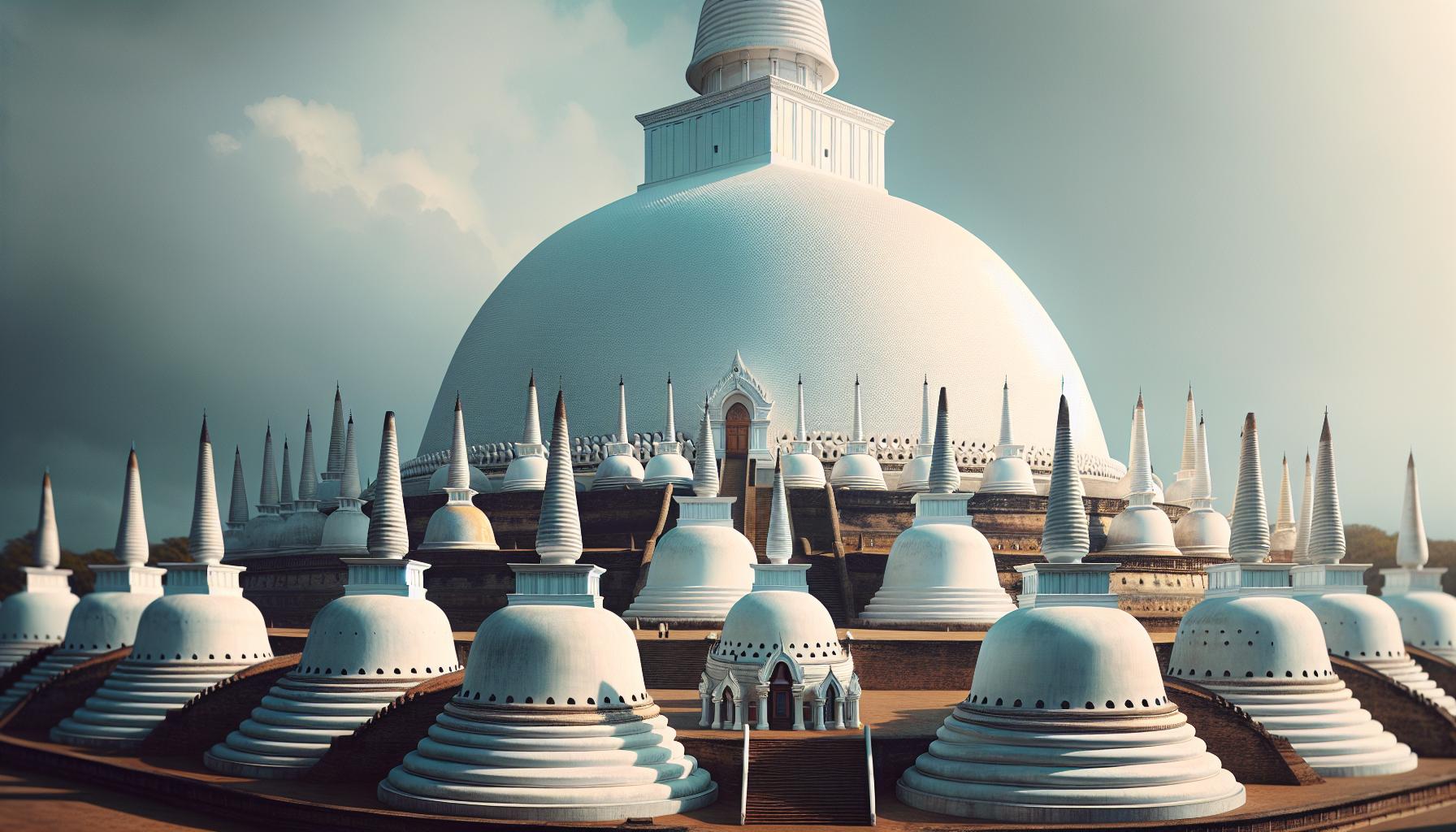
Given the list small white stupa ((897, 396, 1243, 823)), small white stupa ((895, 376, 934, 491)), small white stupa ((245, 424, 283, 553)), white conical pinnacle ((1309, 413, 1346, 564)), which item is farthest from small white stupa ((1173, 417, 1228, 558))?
small white stupa ((245, 424, 283, 553))

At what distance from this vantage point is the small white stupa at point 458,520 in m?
31.0

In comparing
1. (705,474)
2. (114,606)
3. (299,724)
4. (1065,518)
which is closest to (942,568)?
(705,474)

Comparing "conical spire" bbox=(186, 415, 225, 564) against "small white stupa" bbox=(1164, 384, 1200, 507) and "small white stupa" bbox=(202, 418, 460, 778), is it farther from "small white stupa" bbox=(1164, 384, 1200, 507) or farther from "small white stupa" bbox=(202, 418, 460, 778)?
"small white stupa" bbox=(1164, 384, 1200, 507)

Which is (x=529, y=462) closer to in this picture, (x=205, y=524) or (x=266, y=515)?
(x=266, y=515)

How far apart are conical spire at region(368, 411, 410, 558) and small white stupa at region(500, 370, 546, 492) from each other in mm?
12405

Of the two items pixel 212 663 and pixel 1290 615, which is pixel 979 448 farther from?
pixel 212 663

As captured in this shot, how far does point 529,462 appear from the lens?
117ft

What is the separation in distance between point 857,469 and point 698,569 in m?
9.02

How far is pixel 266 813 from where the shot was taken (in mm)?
18109

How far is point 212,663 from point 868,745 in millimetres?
11547

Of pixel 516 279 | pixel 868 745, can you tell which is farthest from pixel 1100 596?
pixel 516 279

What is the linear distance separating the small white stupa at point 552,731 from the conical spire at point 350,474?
49.1ft

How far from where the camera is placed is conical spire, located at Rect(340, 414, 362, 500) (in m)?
33.1

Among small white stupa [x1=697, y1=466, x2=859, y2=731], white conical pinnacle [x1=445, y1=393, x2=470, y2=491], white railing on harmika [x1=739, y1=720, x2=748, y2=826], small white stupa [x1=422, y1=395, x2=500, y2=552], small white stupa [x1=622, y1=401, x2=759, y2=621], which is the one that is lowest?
white railing on harmika [x1=739, y1=720, x2=748, y2=826]
